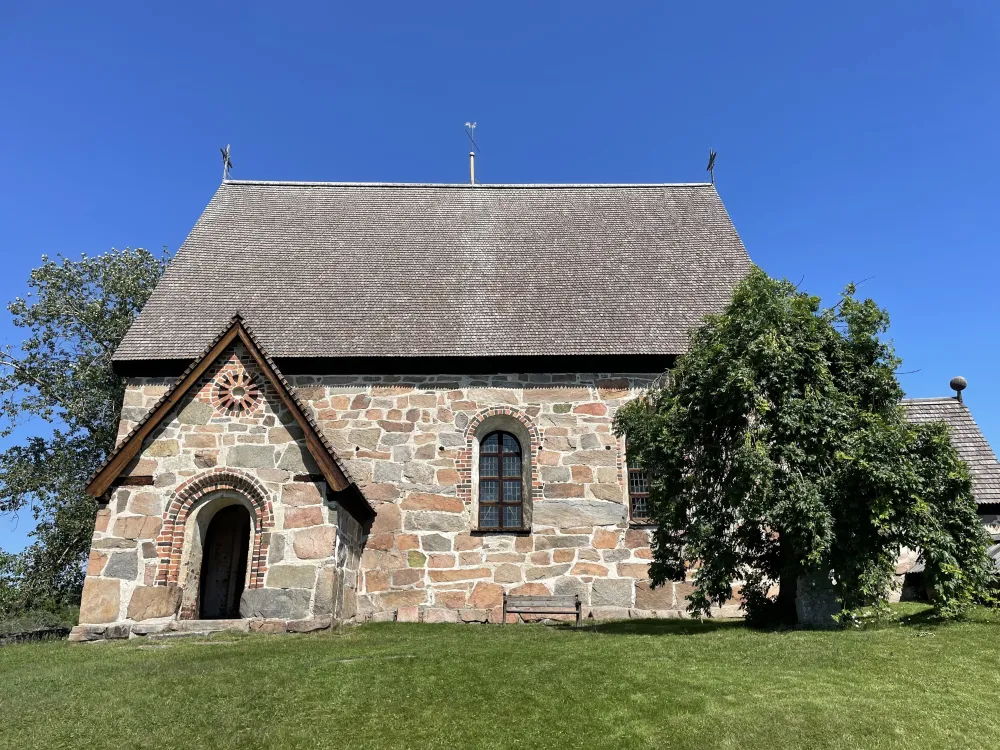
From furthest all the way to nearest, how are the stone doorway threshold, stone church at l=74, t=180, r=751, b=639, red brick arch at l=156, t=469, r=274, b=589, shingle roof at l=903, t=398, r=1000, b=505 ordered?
shingle roof at l=903, t=398, r=1000, b=505 < stone church at l=74, t=180, r=751, b=639 < red brick arch at l=156, t=469, r=274, b=589 < the stone doorway threshold

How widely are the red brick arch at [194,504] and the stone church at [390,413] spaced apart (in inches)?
1.3

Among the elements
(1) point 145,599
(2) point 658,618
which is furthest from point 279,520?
(2) point 658,618

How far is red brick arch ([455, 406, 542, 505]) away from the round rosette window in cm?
428

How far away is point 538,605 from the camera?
1268cm

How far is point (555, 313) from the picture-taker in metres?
15.6

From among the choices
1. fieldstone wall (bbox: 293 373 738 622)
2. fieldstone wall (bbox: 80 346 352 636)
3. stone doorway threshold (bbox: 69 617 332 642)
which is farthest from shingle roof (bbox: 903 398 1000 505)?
stone doorway threshold (bbox: 69 617 332 642)

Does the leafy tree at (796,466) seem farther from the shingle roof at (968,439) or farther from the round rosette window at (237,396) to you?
the round rosette window at (237,396)

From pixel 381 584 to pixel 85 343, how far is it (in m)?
16.6

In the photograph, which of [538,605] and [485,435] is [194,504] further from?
[538,605]

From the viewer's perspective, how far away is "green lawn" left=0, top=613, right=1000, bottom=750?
19.0 ft

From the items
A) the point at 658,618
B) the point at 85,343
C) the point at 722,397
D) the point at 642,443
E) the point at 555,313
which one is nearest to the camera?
the point at 722,397

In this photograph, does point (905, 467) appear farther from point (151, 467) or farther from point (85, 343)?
point (85, 343)

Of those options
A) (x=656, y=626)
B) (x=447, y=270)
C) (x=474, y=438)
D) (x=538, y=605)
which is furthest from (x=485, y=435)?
(x=656, y=626)

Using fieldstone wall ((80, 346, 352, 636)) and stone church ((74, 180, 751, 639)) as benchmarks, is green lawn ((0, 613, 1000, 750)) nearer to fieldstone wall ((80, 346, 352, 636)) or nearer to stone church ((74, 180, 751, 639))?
fieldstone wall ((80, 346, 352, 636))
